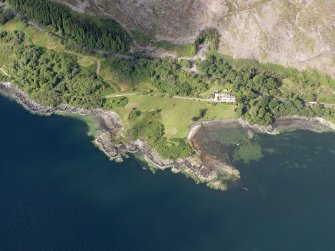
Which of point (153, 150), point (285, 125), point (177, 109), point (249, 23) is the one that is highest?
point (249, 23)

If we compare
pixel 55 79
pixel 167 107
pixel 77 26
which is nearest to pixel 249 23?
pixel 167 107

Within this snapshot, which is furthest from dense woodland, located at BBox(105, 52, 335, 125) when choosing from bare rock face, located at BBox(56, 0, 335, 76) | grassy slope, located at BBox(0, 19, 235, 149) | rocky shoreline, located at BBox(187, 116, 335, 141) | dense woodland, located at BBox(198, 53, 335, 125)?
bare rock face, located at BBox(56, 0, 335, 76)

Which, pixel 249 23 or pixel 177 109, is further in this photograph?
pixel 249 23

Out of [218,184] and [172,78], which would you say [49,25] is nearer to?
[172,78]

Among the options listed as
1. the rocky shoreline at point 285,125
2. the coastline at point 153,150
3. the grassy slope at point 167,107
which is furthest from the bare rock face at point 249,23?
the coastline at point 153,150

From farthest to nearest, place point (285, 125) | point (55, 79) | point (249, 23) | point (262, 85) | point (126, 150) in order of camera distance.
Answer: point (249, 23)
point (262, 85)
point (55, 79)
point (285, 125)
point (126, 150)

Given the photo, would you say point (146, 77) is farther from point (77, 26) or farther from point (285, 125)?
point (285, 125)

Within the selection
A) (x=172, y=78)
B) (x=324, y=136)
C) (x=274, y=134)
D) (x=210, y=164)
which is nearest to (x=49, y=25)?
(x=172, y=78)
